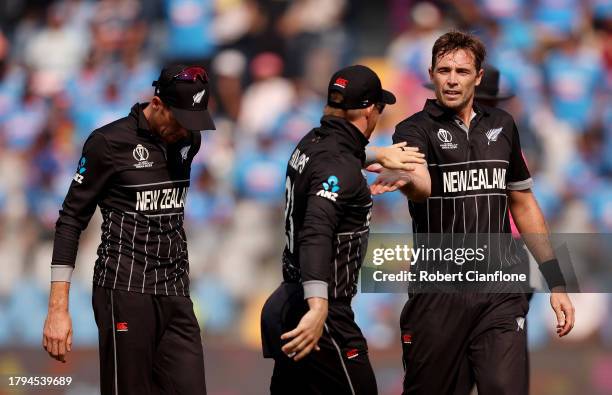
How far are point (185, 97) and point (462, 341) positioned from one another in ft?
5.87

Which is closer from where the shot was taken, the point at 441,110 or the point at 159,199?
the point at 159,199

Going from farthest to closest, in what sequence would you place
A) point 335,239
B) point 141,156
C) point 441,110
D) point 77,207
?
point 441,110, point 141,156, point 77,207, point 335,239

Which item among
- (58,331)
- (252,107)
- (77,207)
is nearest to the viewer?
(58,331)

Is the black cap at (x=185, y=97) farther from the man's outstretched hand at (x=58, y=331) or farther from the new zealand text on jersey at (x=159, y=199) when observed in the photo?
the man's outstretched hand at (x=58, y=331)

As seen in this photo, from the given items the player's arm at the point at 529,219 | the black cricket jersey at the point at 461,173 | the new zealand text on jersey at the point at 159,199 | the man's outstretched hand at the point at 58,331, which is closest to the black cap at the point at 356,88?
the black cricket jersey at the point at 461,173

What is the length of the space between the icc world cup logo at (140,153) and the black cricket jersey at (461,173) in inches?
48.8

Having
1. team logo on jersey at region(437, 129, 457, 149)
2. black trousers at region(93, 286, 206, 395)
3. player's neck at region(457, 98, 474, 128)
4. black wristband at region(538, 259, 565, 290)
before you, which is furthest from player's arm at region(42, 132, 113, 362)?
→ black wristband at region(538, 259, 565, 290)

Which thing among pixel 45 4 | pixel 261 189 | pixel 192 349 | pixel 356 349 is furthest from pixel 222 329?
pixel 356 349

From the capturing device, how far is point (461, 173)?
563 centimetres

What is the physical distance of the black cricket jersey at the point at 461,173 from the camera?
5.62 m

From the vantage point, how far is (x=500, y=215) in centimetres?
569

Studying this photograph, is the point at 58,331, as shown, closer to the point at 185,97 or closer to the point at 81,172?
the point at 81,172

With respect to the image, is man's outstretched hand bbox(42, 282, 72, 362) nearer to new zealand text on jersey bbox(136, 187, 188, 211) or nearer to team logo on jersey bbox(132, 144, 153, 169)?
new zealand text on jersey bbox(136, 187, 188, 211)

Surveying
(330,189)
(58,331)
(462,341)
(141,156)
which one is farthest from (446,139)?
(58,331)
